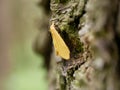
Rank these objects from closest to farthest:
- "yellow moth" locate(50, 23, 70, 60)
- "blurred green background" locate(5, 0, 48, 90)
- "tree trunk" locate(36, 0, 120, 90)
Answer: "tree trunk" locate(36, 0, 120, 90), "yellow moth" locate(50, 23, 70, 60), "blurred green background" locate(5, 0, 48, 90)

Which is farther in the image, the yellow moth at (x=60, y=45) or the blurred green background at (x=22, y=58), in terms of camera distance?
the blurred green background at (x=22, y=58)

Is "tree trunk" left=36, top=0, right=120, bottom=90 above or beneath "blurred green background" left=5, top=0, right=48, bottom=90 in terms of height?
above

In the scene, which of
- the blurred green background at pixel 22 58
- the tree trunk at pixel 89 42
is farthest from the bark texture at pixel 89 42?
the blurred green background at pixel 22 58

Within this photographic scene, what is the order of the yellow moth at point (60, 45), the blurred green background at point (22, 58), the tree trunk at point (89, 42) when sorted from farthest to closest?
1. the blurred green background at point (22, 58)
2. the yellow moth at point (60, 45)
3. the tree trunk at point (89, 42)

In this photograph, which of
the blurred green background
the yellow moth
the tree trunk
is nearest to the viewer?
the tree trunk

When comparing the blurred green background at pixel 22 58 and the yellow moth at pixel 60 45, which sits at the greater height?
the yellow moth at pixel 60 45

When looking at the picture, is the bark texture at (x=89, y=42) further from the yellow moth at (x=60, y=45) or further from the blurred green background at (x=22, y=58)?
the blurred green background at (x=22, y=58)

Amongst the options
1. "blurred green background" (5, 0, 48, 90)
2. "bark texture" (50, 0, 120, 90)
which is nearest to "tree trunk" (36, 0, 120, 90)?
"bark texture" (50, 0, 120, 90)

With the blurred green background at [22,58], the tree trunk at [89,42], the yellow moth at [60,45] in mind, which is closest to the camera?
the tree trunk at [89,42]

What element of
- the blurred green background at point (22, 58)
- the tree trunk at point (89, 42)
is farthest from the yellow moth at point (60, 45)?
the blurred green background at point (22, 58)

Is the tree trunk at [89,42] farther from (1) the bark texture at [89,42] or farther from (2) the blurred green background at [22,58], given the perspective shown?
(2) the blurred green background at [22,58]

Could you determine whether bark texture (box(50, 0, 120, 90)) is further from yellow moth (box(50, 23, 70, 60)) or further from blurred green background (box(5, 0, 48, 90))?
blurred green background (box(5, 0, 48, 90))

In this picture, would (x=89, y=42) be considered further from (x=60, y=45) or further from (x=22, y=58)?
(x=22, y=58)

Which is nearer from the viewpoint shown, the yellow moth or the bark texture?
the bark texture
